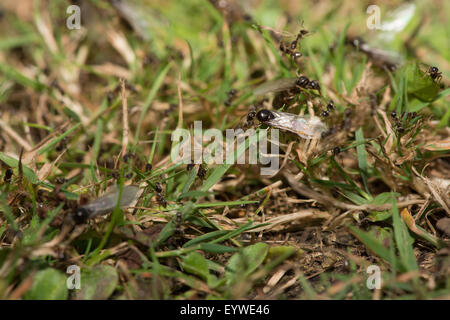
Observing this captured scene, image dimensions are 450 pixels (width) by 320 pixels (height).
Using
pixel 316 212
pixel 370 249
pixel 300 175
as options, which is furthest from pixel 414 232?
pixel 300 175

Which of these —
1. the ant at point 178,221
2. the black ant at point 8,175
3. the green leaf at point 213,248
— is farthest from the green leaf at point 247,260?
the black ant at point 8,175

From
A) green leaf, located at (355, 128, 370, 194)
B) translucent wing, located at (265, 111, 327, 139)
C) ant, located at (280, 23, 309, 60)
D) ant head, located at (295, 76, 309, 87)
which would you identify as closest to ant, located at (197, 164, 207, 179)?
translucent wing, located at (265, 111, 327, 139)

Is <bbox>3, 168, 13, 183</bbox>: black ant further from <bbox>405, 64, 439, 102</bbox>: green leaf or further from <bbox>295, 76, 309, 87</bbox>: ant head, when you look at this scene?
<bbox>405, 64, 439, 102</bbox>: green leaf

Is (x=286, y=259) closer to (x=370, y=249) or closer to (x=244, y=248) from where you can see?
(x=244, y=248)

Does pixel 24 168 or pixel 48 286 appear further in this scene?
pixel 24 168

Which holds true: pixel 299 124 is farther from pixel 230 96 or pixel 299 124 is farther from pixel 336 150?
pixel 230 96

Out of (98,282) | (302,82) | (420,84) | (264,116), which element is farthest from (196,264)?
(420,84)

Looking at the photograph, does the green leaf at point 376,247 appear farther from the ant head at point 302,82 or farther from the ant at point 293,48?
the ant at point 293,48
